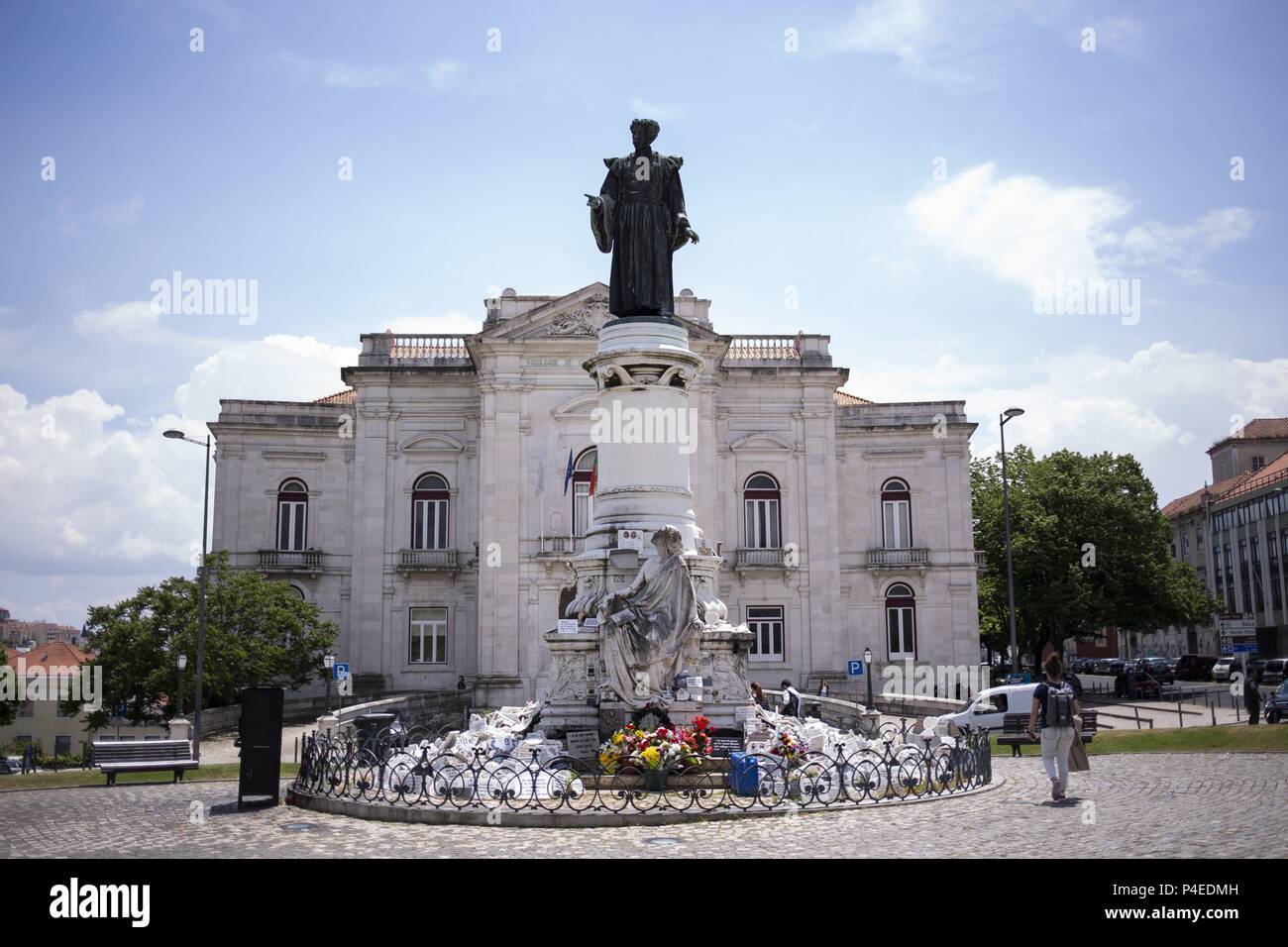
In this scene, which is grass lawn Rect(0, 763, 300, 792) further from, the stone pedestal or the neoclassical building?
the neoclassical building

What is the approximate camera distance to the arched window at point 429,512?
1863 inches

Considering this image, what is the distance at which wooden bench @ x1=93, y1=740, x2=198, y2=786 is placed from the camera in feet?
67.8

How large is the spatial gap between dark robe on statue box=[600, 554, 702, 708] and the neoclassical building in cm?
2514

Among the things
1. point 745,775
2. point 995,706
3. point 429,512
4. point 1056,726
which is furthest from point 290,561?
point 1056,726

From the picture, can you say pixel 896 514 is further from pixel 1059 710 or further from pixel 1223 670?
pixel 1059 710

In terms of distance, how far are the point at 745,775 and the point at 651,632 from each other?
3718mm

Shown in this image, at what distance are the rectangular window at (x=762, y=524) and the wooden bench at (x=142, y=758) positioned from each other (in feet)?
94.8

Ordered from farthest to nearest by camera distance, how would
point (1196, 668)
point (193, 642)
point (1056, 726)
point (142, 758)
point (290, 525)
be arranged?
1. point (1196, 668)
2. point (290, 525)
3. point (193, 642)
4. point (142, 758)
5. point (1056, 726)

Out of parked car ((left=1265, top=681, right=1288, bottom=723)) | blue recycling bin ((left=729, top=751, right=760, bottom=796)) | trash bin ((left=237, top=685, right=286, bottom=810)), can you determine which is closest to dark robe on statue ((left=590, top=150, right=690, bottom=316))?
blue recycling bin ((left=729, top=751, right=760, bottom=796))

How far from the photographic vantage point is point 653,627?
726 inches

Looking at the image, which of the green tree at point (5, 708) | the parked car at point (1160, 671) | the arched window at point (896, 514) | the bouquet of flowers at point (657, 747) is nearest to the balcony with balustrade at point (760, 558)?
the arched window at point (896, 514)

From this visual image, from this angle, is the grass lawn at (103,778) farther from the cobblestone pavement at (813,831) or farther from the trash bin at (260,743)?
the trash bin at (260,743)
